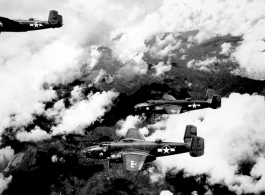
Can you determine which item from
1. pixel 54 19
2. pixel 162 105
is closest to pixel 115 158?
pixel 162 105

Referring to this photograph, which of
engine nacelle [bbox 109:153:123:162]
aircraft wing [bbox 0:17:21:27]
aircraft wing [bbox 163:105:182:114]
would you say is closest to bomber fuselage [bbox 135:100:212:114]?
aircraft wing [bbox 163:105:182:114]

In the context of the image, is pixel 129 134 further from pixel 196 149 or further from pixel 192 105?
pixel 192 105

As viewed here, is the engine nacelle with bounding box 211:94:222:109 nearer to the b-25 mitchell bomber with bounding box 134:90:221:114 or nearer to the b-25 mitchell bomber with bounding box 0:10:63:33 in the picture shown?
the b-25 mitchell bomber with bounding box 134:90:221:114

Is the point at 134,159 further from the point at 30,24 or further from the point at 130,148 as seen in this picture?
the point at 30,24

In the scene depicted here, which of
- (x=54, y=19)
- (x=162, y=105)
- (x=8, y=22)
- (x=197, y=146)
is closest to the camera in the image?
(x=8, y=22)

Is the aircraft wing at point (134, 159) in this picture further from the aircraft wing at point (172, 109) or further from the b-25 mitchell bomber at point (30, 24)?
the b-25 mitchell bomber at point (30, 24)

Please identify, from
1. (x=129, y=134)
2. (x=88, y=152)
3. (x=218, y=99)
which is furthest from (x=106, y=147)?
(x=218, y=99)

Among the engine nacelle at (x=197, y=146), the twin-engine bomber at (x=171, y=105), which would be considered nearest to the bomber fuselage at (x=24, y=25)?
the twin-engine bomber at (x=171, y=105)
